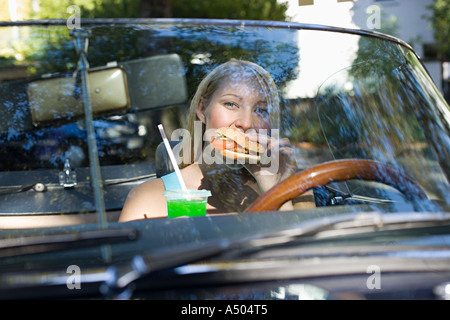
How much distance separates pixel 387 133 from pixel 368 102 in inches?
7.7

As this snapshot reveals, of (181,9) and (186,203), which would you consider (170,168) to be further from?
(181,9)

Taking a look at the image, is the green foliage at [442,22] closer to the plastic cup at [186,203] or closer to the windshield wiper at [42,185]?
the windshield wiper at [42,185]

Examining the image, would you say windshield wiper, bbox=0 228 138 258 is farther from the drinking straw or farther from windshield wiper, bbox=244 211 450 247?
the drinking straw

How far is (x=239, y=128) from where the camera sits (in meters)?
2.17

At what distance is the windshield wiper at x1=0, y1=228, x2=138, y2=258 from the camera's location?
1582 mm

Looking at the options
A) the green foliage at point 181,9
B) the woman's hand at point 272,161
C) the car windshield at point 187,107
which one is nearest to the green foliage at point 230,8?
Answer: the green foliage at point 181,9

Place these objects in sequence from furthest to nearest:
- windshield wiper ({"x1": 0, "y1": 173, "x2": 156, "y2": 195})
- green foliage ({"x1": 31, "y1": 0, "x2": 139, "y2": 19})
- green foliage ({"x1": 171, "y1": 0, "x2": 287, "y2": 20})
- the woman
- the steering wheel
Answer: green foliage ({"x1": 31, "y1": 0, "x2": 139, "y2": 19}) < green foliage ({"x1": 171, "y1": 0, "x2": 287, "y2": 20}) < windshield wiper ({"x1": 0, "y1": 173, "x2": 156, "y2": 195}) < the woman < the steering wheel

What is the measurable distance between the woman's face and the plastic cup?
35 cm

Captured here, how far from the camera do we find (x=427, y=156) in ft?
6.89

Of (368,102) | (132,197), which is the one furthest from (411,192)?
(132,197)

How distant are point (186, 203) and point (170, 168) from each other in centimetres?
43

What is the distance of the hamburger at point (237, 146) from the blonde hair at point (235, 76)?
11 cm

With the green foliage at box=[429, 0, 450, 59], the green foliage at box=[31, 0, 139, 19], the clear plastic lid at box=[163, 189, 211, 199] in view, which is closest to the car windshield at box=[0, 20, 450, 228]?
the clear plastic lid at box=[163, 189, 211, 199]

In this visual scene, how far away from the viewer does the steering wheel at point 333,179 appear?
1.87 metres
